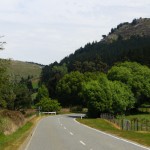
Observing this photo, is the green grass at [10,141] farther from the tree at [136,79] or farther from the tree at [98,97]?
the tree at [136,79]

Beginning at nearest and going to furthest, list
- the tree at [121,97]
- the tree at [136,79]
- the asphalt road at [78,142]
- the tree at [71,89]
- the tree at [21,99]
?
the asphalt road at [78,142] → the tree at [121,97] → the tree at [136,79] → the tree at [21,99] → the tree at [71,89]

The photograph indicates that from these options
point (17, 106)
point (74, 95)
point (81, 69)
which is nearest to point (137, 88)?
point (17, 106)

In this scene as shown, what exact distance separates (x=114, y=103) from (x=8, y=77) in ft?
205

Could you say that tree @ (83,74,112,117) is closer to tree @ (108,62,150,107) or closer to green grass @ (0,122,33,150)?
tree @ (108,62,150,107)

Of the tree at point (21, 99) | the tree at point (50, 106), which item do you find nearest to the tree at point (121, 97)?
the tree at point (21, 99)

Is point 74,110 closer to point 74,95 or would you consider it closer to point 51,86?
point 74,95

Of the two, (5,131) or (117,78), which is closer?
(5,131)

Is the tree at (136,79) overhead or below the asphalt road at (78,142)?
overhead

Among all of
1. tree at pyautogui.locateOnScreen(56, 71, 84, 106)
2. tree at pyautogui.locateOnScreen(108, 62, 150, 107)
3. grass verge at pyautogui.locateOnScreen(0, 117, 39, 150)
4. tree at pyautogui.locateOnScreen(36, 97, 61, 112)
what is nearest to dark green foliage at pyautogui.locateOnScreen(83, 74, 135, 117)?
tree at pyautogui.locateOnScreen(108, 62, 150, 107)

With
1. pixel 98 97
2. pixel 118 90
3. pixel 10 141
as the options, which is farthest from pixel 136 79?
pixel 10 141

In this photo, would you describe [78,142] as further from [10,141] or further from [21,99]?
[21,99]

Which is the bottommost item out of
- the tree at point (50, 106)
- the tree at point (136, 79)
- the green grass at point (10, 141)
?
the green grass at point (10, 141)

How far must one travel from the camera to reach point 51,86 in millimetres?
169625

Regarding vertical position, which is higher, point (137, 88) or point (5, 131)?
point (137, 88)
